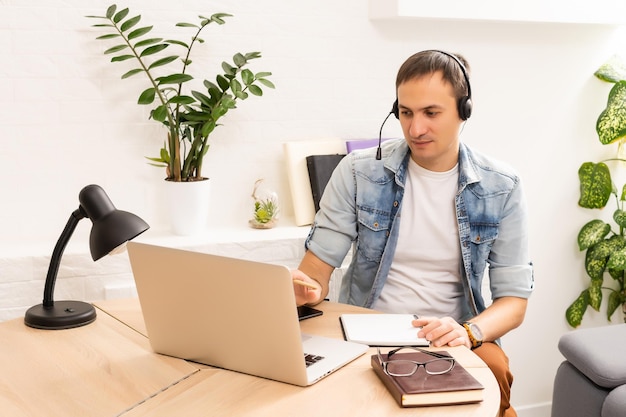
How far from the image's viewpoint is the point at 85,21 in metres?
2.84

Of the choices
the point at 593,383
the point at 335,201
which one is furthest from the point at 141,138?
the point at 593,383

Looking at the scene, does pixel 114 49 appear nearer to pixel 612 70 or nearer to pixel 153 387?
pixel 153 387

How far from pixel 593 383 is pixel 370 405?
1.43 m

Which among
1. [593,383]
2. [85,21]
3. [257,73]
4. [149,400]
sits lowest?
[593,383]

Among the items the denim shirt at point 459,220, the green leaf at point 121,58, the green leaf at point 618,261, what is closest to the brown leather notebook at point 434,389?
the denim shirt at point 459,220

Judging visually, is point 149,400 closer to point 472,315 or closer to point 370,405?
Answer: point 370,405

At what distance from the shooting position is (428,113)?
226cm

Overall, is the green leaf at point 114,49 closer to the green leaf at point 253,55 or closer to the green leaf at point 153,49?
the green leaf at point 153,49

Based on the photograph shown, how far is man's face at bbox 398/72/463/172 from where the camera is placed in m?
2.25

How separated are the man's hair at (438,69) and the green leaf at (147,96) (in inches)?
37.9

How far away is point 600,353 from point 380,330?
3.76ft

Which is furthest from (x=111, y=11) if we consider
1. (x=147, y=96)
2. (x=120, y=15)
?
(x=147, y=96)

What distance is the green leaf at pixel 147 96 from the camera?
2.83 m

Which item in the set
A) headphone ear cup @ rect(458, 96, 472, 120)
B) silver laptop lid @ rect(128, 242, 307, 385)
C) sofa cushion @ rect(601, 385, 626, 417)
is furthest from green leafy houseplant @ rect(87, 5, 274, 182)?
sofa cushion @ rect(601, 385, 626, 417)
